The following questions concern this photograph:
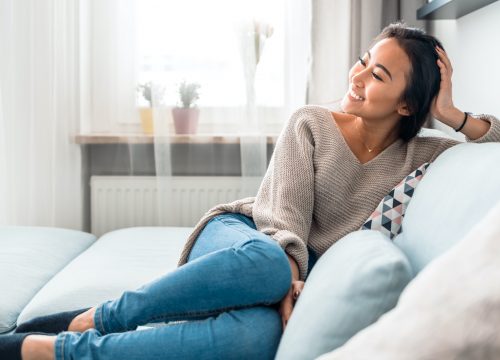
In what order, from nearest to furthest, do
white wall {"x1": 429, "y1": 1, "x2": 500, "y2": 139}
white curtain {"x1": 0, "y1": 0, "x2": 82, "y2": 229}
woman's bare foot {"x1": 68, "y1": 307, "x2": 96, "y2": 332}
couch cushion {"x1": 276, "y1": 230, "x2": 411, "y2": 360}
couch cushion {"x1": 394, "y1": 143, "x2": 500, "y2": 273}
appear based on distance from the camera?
couch cushion {"x1": 276, "y1": 230, "x2": 411, "y2": 360}
couch cushion {"x1": 394, "y1": 143, "x2": 500, "y2": 273}
woman's bare foot {"x1": 68, "y1": 307, "x2": 96, "y2": 332}
white wall {"x1": 429, "y1": 1, "x2": 500, "y2": 139}
white curtain {"x1": 0, "y1": 0, "x2": 82, "y2": 229}

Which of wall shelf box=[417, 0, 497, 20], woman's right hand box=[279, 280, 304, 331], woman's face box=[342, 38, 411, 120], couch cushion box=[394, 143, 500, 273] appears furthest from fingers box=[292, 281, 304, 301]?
wall shelf box=[417, 0, 497, 20]

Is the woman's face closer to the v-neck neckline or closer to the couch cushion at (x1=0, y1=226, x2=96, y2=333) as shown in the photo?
the v-neck neckline

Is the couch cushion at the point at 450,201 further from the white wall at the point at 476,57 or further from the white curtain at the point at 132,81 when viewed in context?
the white curtain at the point at 132,81

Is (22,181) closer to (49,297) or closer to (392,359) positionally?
(49,297)

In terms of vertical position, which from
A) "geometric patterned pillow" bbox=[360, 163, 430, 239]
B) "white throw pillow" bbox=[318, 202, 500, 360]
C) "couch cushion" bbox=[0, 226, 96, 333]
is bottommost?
"couch cushion" bbox=[0, 226, 96, 333]

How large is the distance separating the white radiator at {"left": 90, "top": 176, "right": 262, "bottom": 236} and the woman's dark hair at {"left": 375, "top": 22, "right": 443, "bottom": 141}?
3.75ft

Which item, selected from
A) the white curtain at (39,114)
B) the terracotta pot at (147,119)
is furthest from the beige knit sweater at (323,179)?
the white curtain at (39,114)

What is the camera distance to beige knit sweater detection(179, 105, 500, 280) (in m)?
1.68

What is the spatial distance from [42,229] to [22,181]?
0.45 m

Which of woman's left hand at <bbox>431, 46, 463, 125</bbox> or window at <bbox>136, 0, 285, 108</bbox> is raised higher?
window at <bbox>136, 0, 285, 108</bbox>

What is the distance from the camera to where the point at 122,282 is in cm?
179

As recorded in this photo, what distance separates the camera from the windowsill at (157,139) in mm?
2736

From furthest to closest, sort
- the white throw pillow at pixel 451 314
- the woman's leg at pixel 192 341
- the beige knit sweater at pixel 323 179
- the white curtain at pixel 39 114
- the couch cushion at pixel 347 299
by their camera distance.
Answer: the white curtain at pixel 39 114, the beige knit sweater at pixel 323 179, the woman's leg at pixel 192 341, the couch cushion at pixel 347 299, the white throw pillow at pixel 451 314

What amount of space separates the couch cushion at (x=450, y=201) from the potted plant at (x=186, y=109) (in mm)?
1419
